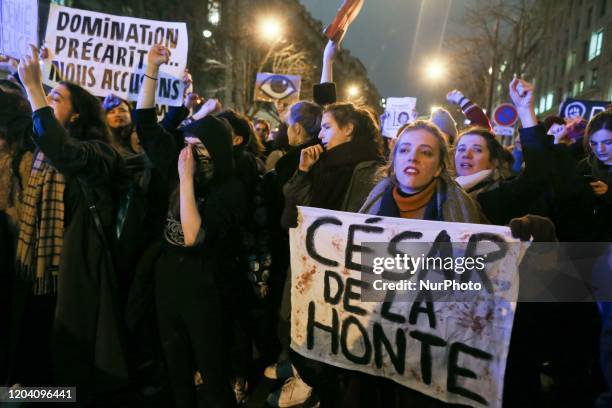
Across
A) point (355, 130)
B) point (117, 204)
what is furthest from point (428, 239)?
point (117, 204)

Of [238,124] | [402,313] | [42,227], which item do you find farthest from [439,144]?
[42,227]

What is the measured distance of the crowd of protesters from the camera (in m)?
2.65

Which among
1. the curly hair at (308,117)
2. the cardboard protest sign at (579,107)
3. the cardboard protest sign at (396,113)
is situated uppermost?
the cardboard protest sign at (579,107)

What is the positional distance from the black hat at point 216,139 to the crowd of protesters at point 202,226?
0.01 metres

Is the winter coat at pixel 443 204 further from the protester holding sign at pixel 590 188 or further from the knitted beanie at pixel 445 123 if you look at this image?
the knitted beanie at pixel 445 123

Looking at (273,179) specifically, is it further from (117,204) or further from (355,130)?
(117,204)

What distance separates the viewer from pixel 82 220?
2945 mm

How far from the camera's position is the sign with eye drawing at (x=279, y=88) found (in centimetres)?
861

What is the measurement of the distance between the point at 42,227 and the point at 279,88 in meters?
6.42

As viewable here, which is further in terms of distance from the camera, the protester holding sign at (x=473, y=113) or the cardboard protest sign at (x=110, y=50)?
the protester holding sign at (x=473, y=113)

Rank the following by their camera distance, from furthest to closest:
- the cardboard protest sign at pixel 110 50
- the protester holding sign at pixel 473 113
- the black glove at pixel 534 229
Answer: the protester holding sign at pixel 473 113 < the cardboard protest sign at pixel 110 50 < the black glove at pixel 534 229

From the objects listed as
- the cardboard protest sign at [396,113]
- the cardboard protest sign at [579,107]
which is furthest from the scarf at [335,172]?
the cardboard protest sign at [579,107]

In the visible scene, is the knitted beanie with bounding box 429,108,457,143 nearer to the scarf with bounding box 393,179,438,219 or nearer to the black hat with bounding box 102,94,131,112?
the scarf with bounding box 393,179,438,219

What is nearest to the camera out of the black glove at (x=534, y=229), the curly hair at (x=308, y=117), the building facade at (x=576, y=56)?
the black glove at (x=534, y=229)
